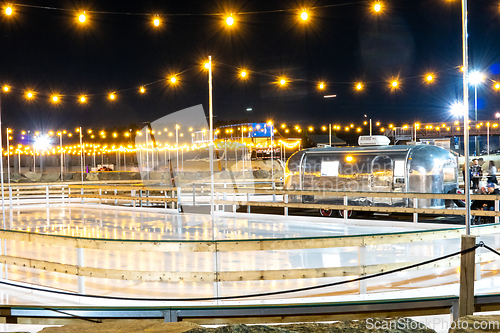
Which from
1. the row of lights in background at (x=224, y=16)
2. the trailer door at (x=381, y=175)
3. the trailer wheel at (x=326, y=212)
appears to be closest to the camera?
the row of lights in background at (x=224, y=16)

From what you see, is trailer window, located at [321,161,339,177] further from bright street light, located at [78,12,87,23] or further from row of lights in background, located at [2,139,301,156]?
row of lights in background, located at [2,139,301,156]

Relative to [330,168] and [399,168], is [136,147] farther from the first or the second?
[399,168]

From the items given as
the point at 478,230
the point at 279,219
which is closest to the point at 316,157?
the point at 279,219

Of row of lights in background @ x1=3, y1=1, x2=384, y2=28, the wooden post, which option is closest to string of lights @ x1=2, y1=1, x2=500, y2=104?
row of lights in background @ x1=3, y1=1, x2=384, y2=28

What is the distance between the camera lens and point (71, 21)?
13.2 meters

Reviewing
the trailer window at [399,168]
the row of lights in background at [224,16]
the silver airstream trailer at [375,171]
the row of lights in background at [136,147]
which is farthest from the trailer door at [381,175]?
the row of lights in background at [136,147]

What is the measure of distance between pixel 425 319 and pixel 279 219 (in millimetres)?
9613

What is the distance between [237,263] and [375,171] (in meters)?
7.87

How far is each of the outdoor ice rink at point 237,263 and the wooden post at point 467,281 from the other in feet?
5.36

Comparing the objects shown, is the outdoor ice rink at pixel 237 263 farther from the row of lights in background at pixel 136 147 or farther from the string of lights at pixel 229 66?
the row of lights in background at pixel 136 147

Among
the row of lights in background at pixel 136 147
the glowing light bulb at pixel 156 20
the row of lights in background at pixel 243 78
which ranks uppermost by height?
the glowing light bulb at pixel 156 20

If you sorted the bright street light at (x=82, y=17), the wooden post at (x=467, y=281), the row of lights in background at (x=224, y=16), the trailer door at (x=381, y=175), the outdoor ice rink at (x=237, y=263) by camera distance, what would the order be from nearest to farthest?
the wooden post at (x=467, y=281) < the outdoor ice rink at (x=237, y=263) < the row of lights in background at (x=224, y=16) < the bright street light at (x=82, y=17) < the trailer door at (x=381, y=175)

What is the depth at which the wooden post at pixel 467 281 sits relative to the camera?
379cm

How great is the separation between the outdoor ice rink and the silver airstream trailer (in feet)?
7.09
